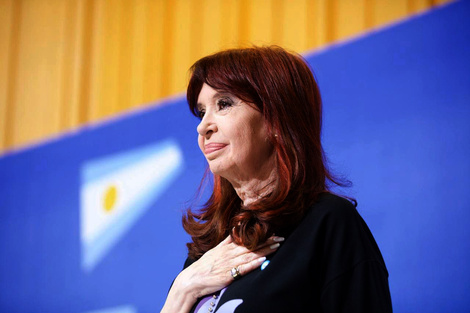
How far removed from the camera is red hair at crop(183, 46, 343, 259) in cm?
125

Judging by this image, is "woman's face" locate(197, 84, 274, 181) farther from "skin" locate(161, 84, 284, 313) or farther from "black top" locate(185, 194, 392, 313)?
"black top" locate(185, 194, 392, 313)

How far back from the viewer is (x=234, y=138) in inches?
52.6

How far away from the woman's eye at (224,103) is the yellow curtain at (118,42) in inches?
46.5

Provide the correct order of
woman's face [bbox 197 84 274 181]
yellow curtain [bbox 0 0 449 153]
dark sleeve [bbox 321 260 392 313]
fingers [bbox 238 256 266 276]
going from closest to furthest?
dark sleeve [bbox 321 260 392 313] < fingers [bbox 238 256 266 276] < woman's face [bbox 197 84 274 181] < yellow curtain [bbox 0 0 449 153]

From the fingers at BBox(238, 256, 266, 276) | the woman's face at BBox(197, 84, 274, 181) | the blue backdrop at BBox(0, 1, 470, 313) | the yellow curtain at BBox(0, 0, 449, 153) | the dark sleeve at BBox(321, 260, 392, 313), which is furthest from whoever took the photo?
the yellow curtain at BBox(0, 0, 449, 153)

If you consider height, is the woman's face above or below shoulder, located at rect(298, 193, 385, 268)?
above

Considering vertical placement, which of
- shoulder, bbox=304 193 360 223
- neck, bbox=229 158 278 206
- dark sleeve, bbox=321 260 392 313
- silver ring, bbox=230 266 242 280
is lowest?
dark sleeve, bbox=321 260 392 313

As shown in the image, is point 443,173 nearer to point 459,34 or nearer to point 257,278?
point 459,34

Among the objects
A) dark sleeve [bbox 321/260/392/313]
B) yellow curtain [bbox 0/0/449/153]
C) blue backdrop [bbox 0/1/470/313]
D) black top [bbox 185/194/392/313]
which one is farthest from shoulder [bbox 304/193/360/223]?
yellow curtain [bbox 0/0/449/153]

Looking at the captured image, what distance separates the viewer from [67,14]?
9.94 feet

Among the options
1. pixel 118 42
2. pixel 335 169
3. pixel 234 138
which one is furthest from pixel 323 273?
pixel 118 42

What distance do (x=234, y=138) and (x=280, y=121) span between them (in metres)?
0.12

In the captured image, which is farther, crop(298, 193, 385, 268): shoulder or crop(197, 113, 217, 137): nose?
crop(197, 113, 217, 137): nose

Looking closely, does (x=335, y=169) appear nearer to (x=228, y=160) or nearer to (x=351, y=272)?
(x=228, y=160)
